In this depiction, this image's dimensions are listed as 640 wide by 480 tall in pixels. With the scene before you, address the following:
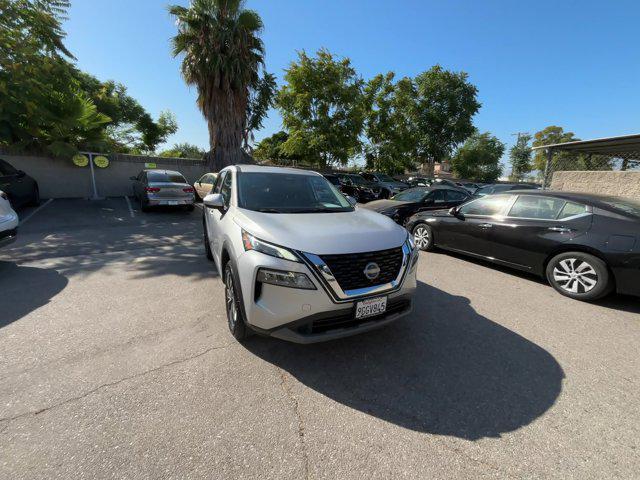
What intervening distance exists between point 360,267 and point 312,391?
1.05 metres

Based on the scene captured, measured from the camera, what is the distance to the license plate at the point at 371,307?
2.40m

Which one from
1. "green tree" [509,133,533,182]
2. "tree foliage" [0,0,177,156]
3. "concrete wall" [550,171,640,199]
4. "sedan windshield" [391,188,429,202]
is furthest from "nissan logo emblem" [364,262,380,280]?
"green tree" [509,133,533,182]

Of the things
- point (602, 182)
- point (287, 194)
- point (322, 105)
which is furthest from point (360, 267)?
point (322, 105)

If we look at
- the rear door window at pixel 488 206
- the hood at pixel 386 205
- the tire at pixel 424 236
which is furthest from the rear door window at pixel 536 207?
the hood at pixel 386 205

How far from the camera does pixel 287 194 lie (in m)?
3.71

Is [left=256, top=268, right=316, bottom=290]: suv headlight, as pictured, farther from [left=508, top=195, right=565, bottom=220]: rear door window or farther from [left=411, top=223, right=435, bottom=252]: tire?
[left=411, top=223, right=435, bottom=252]: tire

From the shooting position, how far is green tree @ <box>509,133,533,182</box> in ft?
146

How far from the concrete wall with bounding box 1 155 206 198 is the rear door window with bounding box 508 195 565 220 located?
14533mm

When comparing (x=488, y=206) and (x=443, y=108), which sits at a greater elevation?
(x=443, y=108)

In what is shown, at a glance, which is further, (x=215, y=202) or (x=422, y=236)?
(x=422, y=236)

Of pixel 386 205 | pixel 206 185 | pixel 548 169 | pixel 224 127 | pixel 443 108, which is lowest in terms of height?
pixel 386 205

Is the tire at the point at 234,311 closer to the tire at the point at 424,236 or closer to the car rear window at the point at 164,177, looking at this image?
the tire at the point at 424,236

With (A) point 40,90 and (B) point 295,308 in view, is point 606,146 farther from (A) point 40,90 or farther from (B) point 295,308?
(A) point 40,90

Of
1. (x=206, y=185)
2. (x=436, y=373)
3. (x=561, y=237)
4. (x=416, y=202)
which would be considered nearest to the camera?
(x=436, y=373)
